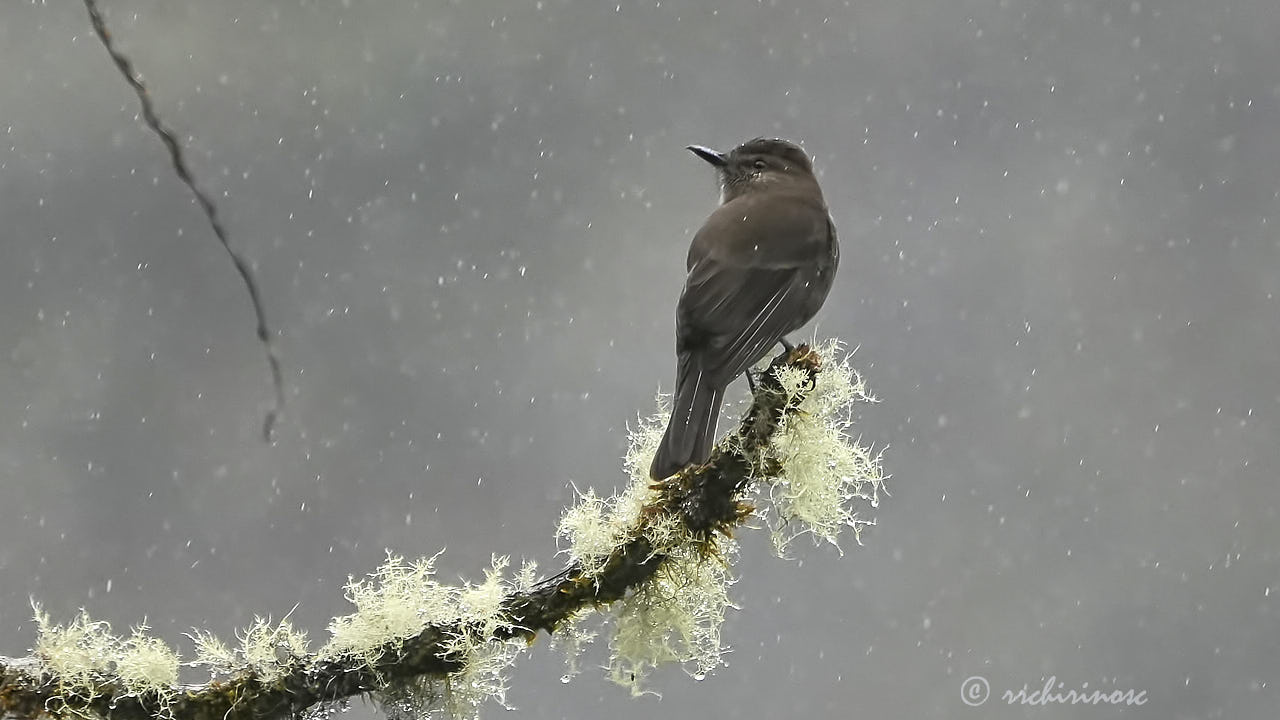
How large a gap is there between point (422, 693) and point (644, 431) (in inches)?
36.9

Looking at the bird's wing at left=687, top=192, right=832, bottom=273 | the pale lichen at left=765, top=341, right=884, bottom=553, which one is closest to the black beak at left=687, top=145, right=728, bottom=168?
the bird's wing at left=687, top=192, right=832, bottom=273

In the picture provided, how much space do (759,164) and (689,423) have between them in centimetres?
220

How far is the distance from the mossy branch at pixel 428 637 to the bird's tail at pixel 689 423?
0.10m

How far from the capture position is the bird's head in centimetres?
449

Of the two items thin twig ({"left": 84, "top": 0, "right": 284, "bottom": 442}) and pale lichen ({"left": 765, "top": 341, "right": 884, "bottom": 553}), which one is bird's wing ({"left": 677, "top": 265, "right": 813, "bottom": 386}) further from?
thin twig ({"left": 84, "top": 0, "right": 284, "bottom": 442})

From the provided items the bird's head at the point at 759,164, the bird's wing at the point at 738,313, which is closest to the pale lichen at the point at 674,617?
the bird's wing at the point at 738,313

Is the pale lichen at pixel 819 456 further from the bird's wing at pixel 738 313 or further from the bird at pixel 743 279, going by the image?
the bird's wing at pixel 738 313

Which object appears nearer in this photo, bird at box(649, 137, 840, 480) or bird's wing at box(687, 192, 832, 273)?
bird at box(649, 137, 840, 480)

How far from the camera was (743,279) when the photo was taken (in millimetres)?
3514

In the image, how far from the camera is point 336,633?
1989 mm

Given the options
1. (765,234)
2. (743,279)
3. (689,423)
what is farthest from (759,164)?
(689,423)

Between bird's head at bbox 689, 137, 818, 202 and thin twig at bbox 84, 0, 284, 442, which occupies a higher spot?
bird's head at bbox 689, 137, 818, 202

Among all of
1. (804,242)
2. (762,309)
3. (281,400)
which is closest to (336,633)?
(281,400)

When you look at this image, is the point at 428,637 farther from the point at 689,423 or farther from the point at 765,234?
the point at 765,234
